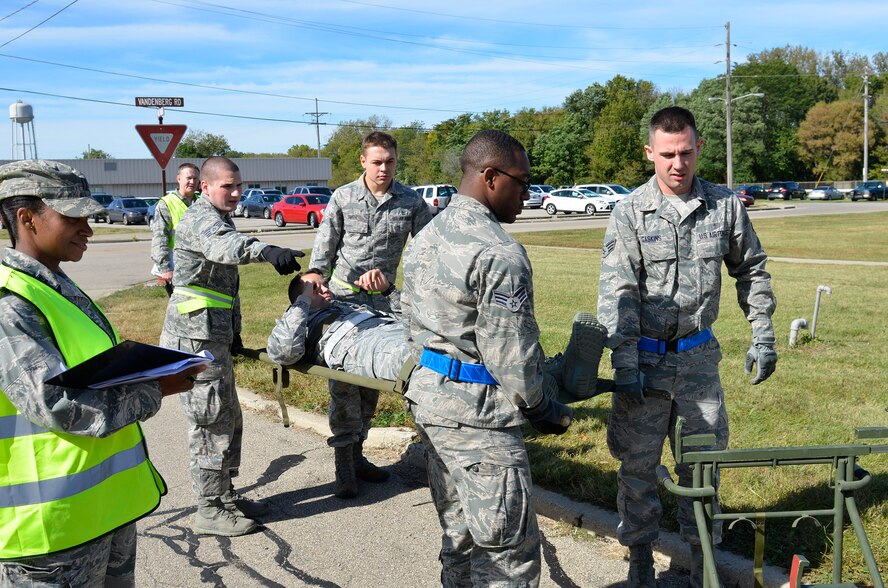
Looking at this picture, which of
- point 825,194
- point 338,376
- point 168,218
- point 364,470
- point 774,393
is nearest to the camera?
point 338,376

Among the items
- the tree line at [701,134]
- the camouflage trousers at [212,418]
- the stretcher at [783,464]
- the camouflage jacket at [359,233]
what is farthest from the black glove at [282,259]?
the tree line at [701,134]

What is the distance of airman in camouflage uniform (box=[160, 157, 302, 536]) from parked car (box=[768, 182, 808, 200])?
62.9m

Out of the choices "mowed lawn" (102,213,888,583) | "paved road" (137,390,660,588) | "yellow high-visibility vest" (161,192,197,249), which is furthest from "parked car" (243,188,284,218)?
"paved road" (137,390,660,588)

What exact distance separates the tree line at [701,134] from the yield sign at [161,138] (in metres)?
47.9

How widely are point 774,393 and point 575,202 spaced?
3748 cm

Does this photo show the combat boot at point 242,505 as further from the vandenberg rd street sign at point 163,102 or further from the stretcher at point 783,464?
the vandenberg rd street sign at point 163,102

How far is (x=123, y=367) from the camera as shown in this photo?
2.42m

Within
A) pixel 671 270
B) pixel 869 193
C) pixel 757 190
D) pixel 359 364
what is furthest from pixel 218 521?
pixel 757 190

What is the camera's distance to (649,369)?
3850mm

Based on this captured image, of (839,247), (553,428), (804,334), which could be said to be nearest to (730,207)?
(553,428)

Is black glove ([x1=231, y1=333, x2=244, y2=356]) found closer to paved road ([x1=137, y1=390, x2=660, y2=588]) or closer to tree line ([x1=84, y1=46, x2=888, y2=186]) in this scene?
paved road ([x1=137, y1=390, x2=660, y2=588])

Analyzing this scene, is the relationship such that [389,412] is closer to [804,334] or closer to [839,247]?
[804,334]

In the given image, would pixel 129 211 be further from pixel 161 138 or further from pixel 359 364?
pixel 359 364

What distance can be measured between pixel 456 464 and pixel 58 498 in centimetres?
132
